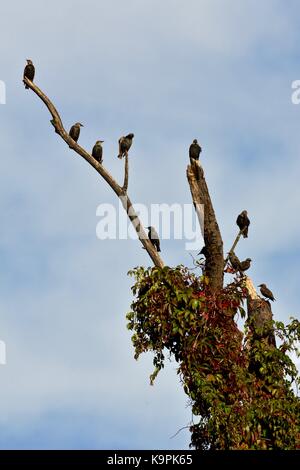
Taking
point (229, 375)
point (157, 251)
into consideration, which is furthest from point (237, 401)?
point (157, 251)

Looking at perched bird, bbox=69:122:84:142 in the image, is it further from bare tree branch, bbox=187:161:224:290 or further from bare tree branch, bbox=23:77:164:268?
bare tree branch, bbox=187:161:224:290

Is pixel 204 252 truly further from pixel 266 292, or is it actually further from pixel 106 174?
pixel 106 174

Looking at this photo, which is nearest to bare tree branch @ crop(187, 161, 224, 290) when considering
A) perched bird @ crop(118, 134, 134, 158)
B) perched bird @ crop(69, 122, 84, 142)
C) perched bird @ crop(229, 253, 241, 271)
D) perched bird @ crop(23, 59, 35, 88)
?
perched bird @ crop(229, 253, 241, 271)

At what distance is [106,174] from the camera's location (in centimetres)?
2669

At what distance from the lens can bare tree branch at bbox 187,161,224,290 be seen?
25984 mm

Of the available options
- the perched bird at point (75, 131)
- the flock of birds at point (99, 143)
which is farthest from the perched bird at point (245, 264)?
the perched bird at point (75, 131)

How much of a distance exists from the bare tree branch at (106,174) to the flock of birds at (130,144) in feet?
1.22

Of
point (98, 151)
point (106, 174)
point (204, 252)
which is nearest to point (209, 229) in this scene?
point (204, 252)

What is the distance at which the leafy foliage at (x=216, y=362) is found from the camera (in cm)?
2420

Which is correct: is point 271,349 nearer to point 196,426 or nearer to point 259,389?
point 259,389

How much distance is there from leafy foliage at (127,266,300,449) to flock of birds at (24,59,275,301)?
1639mm

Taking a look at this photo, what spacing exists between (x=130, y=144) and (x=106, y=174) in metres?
1.10

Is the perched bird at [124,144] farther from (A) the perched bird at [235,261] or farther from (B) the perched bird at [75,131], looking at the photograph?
(A) the perched bird at [235,261]

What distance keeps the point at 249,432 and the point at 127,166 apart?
23.8ft
